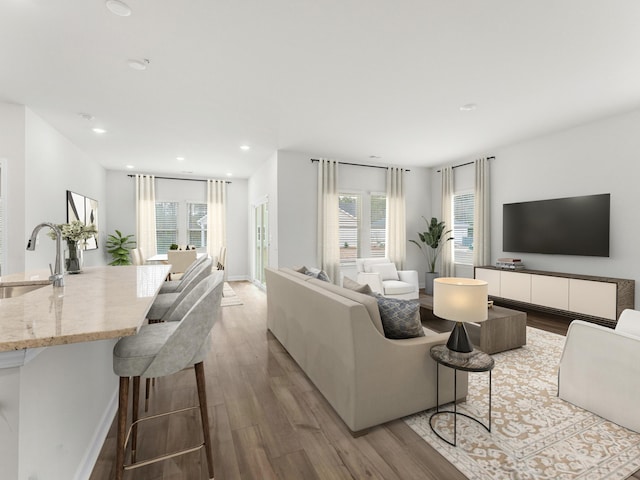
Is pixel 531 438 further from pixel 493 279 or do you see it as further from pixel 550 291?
pixel 493 279

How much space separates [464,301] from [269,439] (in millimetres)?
1466

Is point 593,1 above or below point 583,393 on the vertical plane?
above

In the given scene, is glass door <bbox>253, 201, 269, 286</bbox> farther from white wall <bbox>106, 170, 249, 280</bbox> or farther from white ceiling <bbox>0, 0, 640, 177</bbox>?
white ceiling <bbox>0, 0, 640, 177</bbox>

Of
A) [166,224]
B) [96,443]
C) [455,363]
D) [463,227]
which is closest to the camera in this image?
[96,443]

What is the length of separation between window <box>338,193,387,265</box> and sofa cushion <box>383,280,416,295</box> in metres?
1.42

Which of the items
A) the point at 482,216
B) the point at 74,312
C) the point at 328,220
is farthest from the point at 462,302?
the point at 482,216

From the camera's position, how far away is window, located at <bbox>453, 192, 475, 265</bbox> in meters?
6.41

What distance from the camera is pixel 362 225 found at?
6.72 metres

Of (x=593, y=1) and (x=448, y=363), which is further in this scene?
(x=593, y=1)

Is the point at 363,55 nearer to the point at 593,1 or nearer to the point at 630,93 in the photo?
the point at 593,1

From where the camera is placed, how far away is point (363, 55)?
9.06 feet

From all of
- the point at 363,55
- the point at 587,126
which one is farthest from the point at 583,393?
the point at 587,126

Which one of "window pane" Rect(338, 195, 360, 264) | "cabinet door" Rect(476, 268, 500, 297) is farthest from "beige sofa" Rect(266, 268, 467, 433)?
"window pane" Rect(338, 195, 360, 264)

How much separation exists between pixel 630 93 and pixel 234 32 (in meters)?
4.34
